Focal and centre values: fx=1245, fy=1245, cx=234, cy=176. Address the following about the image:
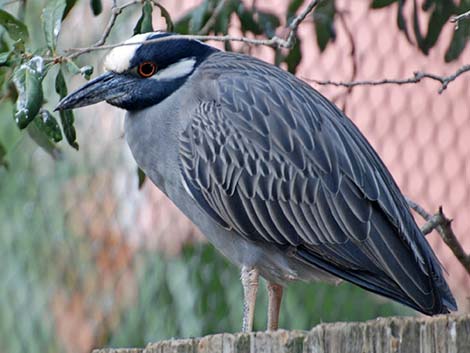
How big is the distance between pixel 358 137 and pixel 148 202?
1961 millimetres

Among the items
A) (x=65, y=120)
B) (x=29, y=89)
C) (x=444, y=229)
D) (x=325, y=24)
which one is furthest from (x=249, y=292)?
(x=325, y=24)

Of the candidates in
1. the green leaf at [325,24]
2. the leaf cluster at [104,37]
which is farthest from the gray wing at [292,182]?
the green leaf at [325,24]

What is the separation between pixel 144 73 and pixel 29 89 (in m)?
0.63

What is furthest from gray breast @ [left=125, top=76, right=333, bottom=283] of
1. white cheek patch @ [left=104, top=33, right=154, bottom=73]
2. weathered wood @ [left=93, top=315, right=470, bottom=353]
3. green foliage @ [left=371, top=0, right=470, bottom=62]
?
weathered wood @ [left=93, top=315, right=470, bottom=353]

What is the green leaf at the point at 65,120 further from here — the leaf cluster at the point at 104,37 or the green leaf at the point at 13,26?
the green leaf at the point at 13,26

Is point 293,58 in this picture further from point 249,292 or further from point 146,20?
point 249,292

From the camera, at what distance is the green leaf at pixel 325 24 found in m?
3.86

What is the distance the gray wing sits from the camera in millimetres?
3018

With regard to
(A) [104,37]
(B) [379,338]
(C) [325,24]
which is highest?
(C) [325,24]

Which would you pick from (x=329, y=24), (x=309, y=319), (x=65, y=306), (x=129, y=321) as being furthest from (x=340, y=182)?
(x=65, y=306)

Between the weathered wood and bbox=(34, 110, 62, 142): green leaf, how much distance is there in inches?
42.3

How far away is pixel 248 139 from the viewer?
309 cm

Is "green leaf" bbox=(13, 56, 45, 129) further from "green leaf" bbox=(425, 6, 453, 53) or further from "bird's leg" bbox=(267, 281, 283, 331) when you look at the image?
"green leaf" bbox=(425, 6, 453, 53)

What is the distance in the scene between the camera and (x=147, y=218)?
502 centimetres
